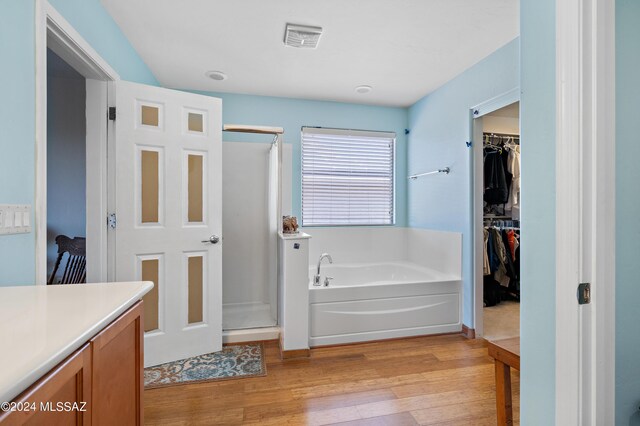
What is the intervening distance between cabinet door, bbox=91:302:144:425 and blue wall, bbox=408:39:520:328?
2.68m

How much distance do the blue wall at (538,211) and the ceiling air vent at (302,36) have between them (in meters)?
1.51

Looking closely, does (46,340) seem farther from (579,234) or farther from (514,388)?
(514,388)

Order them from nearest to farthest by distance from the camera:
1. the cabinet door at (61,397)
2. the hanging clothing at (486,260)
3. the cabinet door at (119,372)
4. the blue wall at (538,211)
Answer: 1. the cabinet door at (61,397)
2. the cabinet door at (119,372)
3. the blue wall at (538,211)
4. the hanging clothing at (486,260)

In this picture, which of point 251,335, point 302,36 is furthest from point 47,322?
point 302,36

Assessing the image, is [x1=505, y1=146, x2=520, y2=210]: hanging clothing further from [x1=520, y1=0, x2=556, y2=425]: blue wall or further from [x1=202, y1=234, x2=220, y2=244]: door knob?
[x1=202, y1=234, x2=220, y2=244]: door knob

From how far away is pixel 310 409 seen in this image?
1742 mm

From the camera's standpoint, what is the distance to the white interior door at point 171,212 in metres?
2.14

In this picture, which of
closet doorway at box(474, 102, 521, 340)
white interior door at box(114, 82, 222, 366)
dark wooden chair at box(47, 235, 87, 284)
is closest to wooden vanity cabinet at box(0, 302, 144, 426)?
white interior door at box(114, 82, 222, 366)

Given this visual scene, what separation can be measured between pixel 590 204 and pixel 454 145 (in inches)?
92.9

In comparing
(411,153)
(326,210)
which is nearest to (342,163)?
(326,210)

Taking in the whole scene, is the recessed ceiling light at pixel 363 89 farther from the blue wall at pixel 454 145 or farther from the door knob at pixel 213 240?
the door knob at pixel 213 240

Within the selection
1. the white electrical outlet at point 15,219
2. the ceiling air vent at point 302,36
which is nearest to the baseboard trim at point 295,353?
the white electrical outlet at point 15,219

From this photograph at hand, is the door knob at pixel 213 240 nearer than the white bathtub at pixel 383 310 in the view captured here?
Yes

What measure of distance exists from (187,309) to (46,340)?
1.91m
